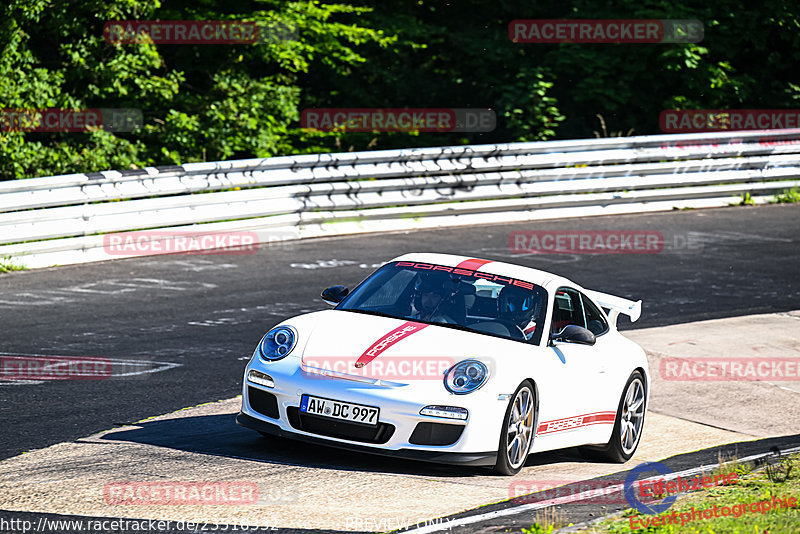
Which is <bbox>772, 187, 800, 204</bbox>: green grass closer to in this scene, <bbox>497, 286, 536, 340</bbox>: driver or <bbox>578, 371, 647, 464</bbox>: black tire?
<bbox>578, 371, 647, 464</bbox>: black tire

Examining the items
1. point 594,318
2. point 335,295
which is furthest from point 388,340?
point 594,318

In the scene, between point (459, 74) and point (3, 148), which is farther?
point (459, 74)

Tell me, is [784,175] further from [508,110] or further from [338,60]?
[338,60]

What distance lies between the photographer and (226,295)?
13.8 metres

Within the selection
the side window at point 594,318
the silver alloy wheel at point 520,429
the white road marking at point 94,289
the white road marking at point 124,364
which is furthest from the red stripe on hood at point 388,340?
the white road marking at point 94,289

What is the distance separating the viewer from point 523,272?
29.2 feet

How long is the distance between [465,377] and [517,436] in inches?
23.8

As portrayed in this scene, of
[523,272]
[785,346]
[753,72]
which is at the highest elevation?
[753,72]

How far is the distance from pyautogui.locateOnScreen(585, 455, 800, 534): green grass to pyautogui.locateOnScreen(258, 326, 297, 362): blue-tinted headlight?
2.54 m

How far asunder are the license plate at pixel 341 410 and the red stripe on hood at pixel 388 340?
0.99 ft

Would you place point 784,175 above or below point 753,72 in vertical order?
below

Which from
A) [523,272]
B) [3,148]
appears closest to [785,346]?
[523,272]

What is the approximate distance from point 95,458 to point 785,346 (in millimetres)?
8183

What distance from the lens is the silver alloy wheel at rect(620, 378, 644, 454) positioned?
29.9 ft
